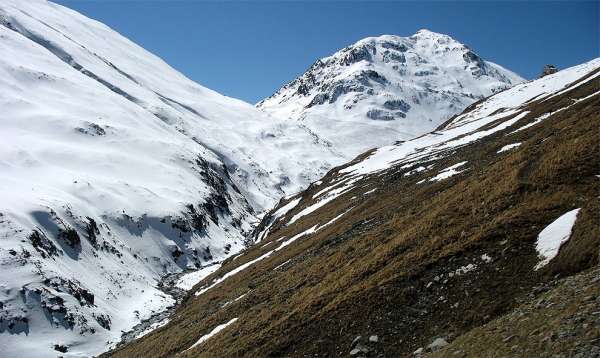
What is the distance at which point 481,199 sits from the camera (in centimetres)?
2228

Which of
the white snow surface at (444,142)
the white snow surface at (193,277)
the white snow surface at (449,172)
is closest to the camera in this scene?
the white snow surface at (449,172)

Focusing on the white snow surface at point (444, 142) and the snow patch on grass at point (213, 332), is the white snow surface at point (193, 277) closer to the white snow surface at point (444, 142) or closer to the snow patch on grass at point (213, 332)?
the white snow surface at point (444, 142)

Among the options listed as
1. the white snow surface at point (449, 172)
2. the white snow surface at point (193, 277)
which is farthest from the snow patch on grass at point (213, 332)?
the white snow surface at point (193, 277)

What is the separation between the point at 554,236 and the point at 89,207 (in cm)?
7231

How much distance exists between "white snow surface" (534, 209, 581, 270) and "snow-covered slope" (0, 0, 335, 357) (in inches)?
1762

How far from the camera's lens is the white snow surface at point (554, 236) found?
1556 centimetres

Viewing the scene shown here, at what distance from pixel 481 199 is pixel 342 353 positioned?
1038 cm

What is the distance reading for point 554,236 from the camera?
1617cm

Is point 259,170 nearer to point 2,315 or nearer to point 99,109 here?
point 99,109

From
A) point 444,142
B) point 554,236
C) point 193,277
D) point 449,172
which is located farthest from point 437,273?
point 193,277

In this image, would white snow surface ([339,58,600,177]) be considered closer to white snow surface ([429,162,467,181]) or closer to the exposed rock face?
white snow surface ([429,162,467,181])

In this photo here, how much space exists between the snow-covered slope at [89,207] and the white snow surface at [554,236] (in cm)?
4475

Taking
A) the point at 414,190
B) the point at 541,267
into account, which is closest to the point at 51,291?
the point at 414,190

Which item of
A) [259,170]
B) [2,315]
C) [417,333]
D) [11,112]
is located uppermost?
→ [11,112]
